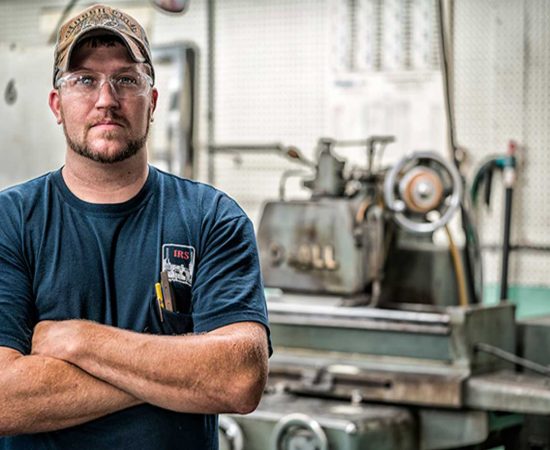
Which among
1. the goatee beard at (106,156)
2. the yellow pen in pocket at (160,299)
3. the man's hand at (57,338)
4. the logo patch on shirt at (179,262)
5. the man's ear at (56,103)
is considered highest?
the man's ear at (56,103)

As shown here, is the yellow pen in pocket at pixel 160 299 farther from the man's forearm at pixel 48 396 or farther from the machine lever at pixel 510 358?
the machine lever at pixel 510 358

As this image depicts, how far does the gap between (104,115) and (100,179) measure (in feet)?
0.35

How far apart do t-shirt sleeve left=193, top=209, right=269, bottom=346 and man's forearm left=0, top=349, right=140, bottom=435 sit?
0.62 feet

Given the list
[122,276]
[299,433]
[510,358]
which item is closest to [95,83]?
[122,276]

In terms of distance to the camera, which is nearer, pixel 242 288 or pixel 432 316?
pixel 242 288

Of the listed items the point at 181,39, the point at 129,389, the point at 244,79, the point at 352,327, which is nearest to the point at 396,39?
the point at 244,79

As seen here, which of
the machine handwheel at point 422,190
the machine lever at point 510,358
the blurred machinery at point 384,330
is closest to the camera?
the blurred machinery at point 384,330

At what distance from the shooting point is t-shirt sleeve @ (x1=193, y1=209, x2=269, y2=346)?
5.65 ft

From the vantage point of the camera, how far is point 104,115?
1732 mm

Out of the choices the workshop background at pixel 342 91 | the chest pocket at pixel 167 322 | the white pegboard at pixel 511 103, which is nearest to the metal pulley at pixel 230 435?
the chest pocket at pixel 167 322

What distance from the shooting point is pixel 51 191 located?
1.79 meters

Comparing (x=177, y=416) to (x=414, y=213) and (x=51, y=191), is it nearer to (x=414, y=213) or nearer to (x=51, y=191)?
(x=51, y=191)

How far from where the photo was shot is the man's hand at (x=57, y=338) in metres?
1.64

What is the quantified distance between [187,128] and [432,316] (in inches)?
73.3
